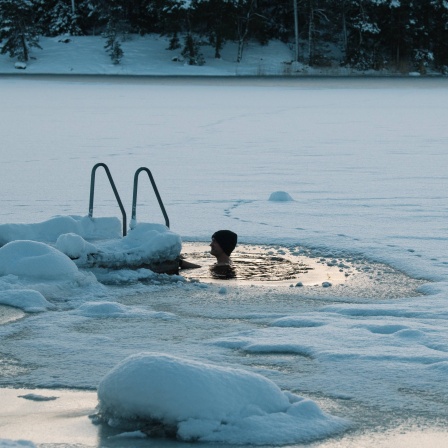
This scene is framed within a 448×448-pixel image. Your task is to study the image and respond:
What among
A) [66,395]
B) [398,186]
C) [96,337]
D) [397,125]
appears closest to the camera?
[66,395]

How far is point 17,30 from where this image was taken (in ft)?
156

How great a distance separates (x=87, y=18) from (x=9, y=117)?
30720 mm

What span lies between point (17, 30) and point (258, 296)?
43003 mm

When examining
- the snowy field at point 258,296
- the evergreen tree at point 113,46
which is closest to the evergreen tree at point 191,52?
the evergreen tree at point 113,46

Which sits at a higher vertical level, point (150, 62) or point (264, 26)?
point (264, 26)

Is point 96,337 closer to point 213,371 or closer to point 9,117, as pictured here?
point 213,371

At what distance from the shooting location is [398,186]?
489 inches

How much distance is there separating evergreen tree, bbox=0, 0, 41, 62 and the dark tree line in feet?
0.15

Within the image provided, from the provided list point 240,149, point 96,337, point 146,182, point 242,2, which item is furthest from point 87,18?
point 96,337

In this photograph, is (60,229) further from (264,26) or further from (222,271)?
(264,26)

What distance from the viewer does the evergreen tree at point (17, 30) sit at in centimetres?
4706

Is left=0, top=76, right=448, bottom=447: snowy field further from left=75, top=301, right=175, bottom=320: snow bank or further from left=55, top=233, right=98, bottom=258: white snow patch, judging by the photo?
left=55, top=233, right=98, bottom=258: white snow patch

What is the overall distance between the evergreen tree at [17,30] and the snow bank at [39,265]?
136ft

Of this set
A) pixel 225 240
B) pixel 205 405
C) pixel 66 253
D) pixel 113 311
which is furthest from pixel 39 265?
pixel 205 405
